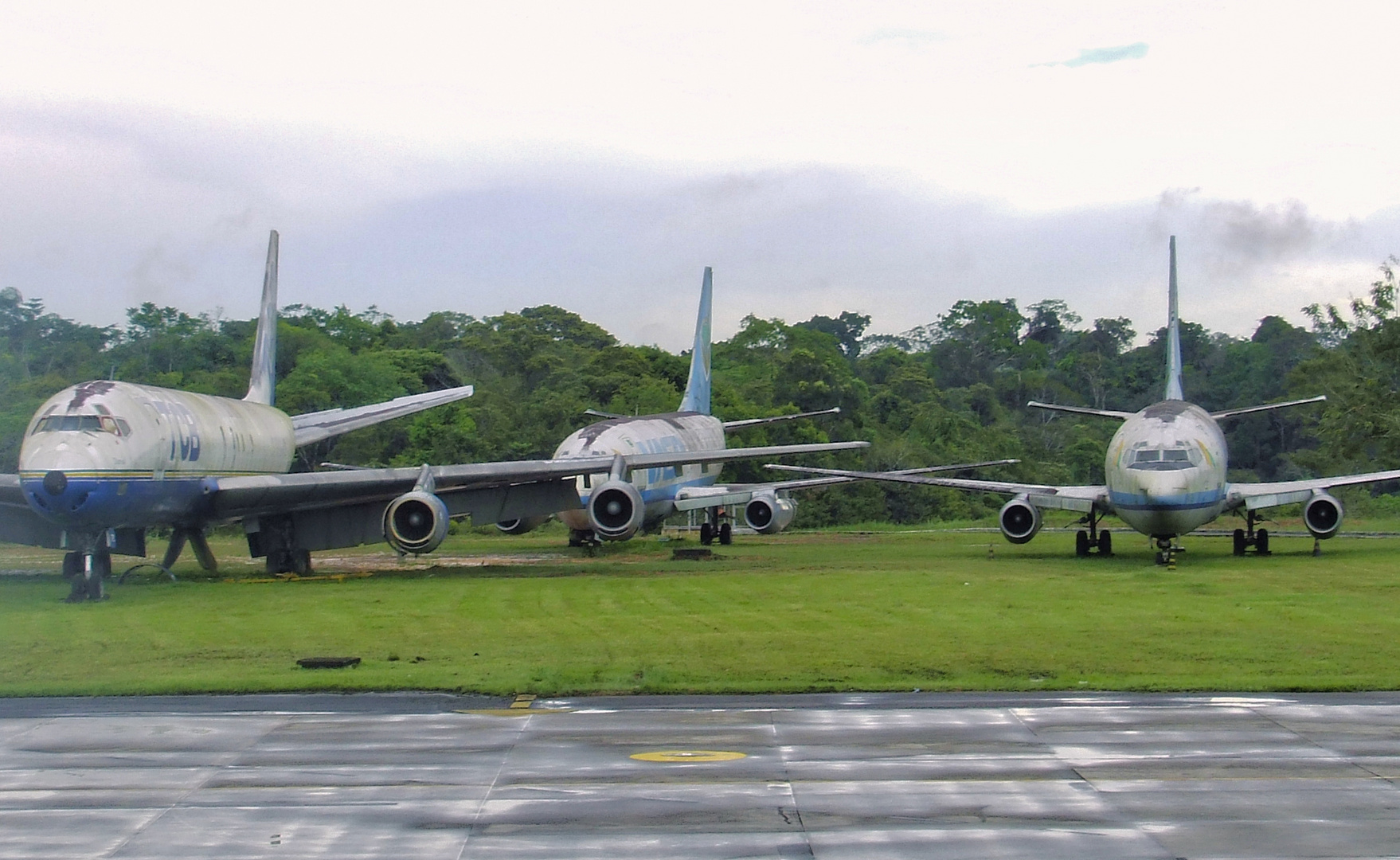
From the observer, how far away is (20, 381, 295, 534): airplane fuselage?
2583 cm

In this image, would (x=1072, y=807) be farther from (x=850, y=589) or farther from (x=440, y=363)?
(x=440, y=363)

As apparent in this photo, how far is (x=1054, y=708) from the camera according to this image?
14.0 metres

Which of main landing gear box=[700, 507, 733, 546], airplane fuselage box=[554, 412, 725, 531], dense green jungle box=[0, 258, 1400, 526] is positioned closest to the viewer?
airplane fuselage box=[554, 412, 725, 531]

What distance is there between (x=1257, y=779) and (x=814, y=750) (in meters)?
3.45

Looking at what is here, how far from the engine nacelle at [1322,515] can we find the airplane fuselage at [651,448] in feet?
52.6

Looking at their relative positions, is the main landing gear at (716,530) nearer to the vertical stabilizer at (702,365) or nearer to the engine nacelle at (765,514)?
the engine nacelle at (765,514)

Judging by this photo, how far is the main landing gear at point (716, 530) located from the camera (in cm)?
4644

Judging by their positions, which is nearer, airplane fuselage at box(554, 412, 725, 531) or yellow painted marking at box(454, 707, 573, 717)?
yellow painted marking at box(454, 707, 573, 717)

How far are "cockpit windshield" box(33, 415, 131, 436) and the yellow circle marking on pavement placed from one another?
1847cm

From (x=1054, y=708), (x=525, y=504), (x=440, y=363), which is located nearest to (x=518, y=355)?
(x=440, y=363)

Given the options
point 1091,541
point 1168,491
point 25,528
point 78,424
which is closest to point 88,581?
point 78,424

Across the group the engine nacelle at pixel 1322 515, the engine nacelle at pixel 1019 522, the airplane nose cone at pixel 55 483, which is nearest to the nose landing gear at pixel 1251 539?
the engine nacelle at pixel 1322 515

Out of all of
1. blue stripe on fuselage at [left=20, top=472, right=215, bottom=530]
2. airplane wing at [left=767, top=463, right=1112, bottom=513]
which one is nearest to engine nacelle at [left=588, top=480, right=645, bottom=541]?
airplane wing at [left=767, top=463, right=1112, bottom=513]

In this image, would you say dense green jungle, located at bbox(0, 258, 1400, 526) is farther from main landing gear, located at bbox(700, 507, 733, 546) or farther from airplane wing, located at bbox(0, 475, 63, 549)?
airplane wing, located at bbox(0, 475, 63, 549)
